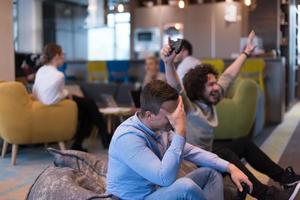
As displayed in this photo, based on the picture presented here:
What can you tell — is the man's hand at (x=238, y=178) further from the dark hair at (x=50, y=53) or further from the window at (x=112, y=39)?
the window at (x=112, y=39)

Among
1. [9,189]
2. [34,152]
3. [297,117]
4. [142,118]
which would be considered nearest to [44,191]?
[142,118]

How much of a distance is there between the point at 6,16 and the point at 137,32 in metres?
5.95

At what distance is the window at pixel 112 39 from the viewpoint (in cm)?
1052

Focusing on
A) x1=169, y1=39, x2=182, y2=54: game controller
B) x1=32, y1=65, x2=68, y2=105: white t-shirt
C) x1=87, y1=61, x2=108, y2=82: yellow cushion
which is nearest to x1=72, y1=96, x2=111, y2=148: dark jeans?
x1=32, y1=65, x2=68, y2=105: white t-shirt

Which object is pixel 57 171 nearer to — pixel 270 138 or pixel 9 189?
pixel 9 189

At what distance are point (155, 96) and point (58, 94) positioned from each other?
2.45 metres

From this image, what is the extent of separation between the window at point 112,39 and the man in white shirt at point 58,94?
5.78 m

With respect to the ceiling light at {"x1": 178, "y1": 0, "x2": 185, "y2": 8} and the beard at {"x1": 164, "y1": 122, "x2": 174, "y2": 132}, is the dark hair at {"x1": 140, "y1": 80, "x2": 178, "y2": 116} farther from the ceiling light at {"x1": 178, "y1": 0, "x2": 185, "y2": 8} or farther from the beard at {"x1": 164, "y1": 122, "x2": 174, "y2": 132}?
the ceiling light at {"x1": 178, "y1": 0, "x2": 185, "y2": 8}

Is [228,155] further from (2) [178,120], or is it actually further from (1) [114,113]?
(1) [114,113]

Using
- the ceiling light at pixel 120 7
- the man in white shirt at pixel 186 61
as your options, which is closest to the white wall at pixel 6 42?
the man in white shirt at pixel 186 61

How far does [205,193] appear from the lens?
181cm

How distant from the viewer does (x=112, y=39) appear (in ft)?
36.5

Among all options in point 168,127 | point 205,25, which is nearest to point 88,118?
point 168,127

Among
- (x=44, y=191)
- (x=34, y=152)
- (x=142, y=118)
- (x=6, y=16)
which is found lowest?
(x=34, y=152)
